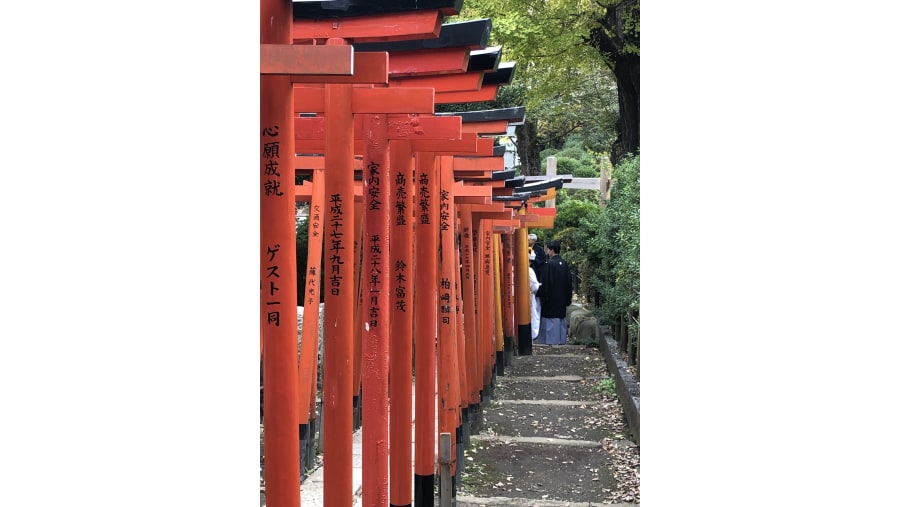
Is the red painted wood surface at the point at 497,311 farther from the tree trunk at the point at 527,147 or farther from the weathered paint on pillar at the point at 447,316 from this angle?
the tree trunk at the point at 527,147

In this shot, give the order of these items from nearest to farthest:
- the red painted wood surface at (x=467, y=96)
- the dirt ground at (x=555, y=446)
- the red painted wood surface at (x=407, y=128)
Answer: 1. the red painted wood surface at (x=407, y=128)
2. the red painted wood surface at (x=467, y=96)
3. the dirt ground at (x=555, y=446)

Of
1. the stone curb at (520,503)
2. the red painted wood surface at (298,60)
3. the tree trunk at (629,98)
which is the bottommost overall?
the stone curb at (520,503)

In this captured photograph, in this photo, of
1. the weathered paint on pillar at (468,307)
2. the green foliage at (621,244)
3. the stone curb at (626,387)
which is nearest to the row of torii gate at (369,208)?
the weathered paint on pillar at (468,307)

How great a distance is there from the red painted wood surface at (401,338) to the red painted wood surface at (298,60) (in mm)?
2607

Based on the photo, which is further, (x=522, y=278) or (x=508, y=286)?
(x=522, y=278)

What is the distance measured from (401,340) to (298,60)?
2966 mm

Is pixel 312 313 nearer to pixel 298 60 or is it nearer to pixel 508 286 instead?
pixel 298 60

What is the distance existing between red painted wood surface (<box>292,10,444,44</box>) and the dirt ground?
495 centimetres

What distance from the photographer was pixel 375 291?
18.0ft

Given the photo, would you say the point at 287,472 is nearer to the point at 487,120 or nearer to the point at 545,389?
the point at 487,120

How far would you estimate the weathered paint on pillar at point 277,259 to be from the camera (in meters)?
3.63

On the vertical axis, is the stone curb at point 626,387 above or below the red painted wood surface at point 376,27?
below

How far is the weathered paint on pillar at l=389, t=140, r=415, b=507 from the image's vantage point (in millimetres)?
6078

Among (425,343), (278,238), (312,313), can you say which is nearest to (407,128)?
(425,343)
